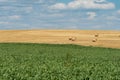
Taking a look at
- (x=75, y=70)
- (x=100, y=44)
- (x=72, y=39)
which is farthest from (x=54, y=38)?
(x=75, y=70)

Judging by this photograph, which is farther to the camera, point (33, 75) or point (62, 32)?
point (62, 32)

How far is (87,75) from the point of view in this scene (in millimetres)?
19688

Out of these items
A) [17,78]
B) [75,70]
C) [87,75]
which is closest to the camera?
[17,78]

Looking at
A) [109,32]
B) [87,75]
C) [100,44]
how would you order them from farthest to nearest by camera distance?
1. [109,32]
2. [100,44]
3. [87,75]

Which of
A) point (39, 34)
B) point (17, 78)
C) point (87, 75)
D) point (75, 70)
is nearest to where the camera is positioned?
point (17, 78)

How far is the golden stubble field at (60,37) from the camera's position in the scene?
64.2 m

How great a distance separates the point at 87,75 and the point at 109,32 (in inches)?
2378

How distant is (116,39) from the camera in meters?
68.8

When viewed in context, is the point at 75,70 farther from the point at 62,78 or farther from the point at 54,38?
the point at 54,38

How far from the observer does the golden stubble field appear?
64.2 m

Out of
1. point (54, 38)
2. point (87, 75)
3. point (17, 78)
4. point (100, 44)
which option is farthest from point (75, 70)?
point (54, 38)

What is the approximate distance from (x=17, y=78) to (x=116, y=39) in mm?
51965

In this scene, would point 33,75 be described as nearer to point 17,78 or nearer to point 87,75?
point 17,78

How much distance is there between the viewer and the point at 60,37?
70.6m
